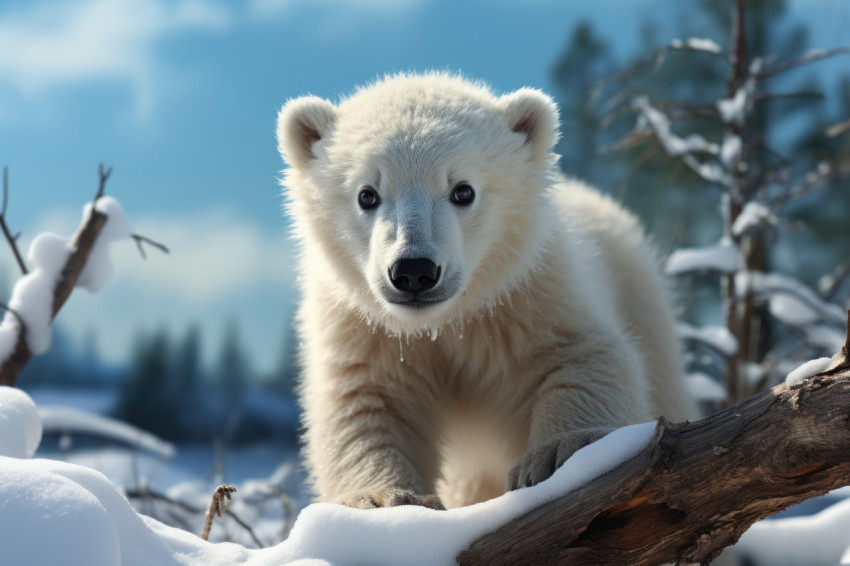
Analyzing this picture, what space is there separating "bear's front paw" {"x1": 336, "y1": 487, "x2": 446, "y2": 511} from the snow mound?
1.11 metres

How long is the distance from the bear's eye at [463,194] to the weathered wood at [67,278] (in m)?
1.88

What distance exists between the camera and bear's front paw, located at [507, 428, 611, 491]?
2.38 meters

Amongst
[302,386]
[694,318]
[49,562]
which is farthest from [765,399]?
[694,318]

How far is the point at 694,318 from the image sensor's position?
9664 mm

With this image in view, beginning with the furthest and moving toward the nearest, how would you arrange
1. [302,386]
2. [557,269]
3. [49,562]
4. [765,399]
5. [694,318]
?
[694,318] → [302,386] → [557,269] → [765,399] → [49,562]

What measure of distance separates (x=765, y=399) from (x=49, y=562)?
171cm

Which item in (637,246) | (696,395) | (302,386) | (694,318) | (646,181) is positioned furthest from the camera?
(646,181)

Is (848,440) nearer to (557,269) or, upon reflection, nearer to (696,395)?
(557,269)

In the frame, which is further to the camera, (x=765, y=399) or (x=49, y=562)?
(x=765, y=399)

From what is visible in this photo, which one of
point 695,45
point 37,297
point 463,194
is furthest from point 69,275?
point 695,45

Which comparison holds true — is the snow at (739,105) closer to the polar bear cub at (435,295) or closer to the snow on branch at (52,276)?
the polar bear cub at (435,295)

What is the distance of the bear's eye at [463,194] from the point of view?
9.66 feet

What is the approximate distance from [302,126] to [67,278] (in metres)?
1.36

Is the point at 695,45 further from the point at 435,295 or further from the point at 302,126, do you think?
the point at 435,295
